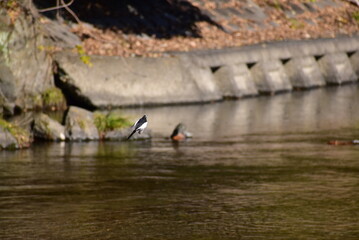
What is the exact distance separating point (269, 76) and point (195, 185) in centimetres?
1239

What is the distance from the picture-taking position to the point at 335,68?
88.9 feet

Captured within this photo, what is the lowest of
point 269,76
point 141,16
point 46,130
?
point 46,130

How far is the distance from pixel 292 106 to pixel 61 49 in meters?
4.91

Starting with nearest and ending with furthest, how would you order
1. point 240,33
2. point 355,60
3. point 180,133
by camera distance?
point 180,133 → point 240,33 → point 355,60

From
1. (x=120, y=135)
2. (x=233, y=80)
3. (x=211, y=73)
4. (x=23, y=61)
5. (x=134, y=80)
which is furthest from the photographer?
(x=233, y=80)

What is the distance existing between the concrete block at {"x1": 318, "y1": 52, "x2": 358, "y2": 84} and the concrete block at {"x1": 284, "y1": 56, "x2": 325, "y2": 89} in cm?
44

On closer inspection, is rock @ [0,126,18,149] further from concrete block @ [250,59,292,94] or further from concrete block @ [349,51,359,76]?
concrete block @ [349,51,359,76]

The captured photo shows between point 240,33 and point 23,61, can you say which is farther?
point 240,33

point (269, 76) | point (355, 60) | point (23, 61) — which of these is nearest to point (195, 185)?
point (23, 61)

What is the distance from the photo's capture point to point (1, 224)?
10602 mm

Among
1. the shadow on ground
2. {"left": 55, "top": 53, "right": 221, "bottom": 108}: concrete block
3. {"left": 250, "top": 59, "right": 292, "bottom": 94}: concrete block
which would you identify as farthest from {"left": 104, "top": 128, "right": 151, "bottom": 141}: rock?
{"left": 250, "top": 59, "right": 292, "bottom": 94}: concrete block

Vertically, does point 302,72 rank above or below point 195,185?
above

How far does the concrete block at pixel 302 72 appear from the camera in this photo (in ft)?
84.3

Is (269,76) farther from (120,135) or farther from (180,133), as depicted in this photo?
(120,135)
